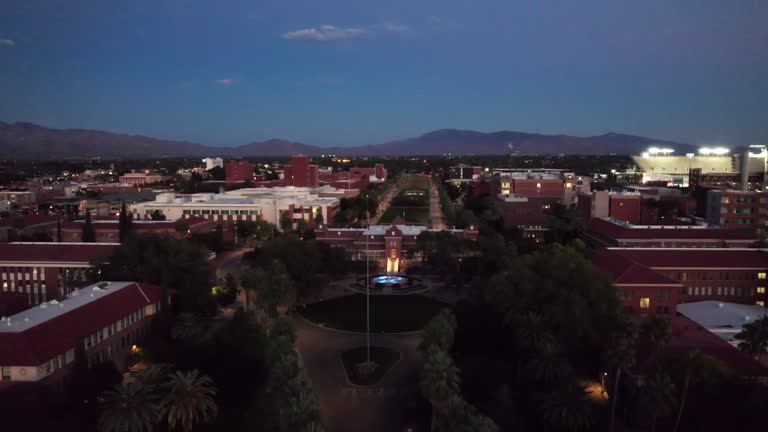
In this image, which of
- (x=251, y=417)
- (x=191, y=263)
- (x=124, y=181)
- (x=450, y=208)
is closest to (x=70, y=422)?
(x=251, y=417)

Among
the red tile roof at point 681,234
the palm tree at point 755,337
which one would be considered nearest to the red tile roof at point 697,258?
the red tile roof at point 681,234

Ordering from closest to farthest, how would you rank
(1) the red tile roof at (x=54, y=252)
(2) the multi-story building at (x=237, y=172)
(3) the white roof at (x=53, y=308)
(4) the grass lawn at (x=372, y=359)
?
(3) the white roof at (x=53, y=308), (4) the grass lawn at (x=372, y=359), (1) the red tile roof at (x=54, y=252), (2) the multi-story building at (x=237, y=172)

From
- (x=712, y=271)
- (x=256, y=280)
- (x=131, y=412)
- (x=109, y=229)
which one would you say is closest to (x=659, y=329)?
(x=131, y=412)

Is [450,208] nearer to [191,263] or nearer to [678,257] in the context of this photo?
[678,257]

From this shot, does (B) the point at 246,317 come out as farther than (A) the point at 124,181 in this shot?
No

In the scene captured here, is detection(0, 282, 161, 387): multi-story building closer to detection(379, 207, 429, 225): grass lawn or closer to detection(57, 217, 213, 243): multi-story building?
detection(57, 217, 213, 243): multi-story building

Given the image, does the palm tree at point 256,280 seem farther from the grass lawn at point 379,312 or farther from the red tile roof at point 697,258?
the red tile roof at point 697,258

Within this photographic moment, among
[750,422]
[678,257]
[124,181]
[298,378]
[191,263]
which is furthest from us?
[124,181]
